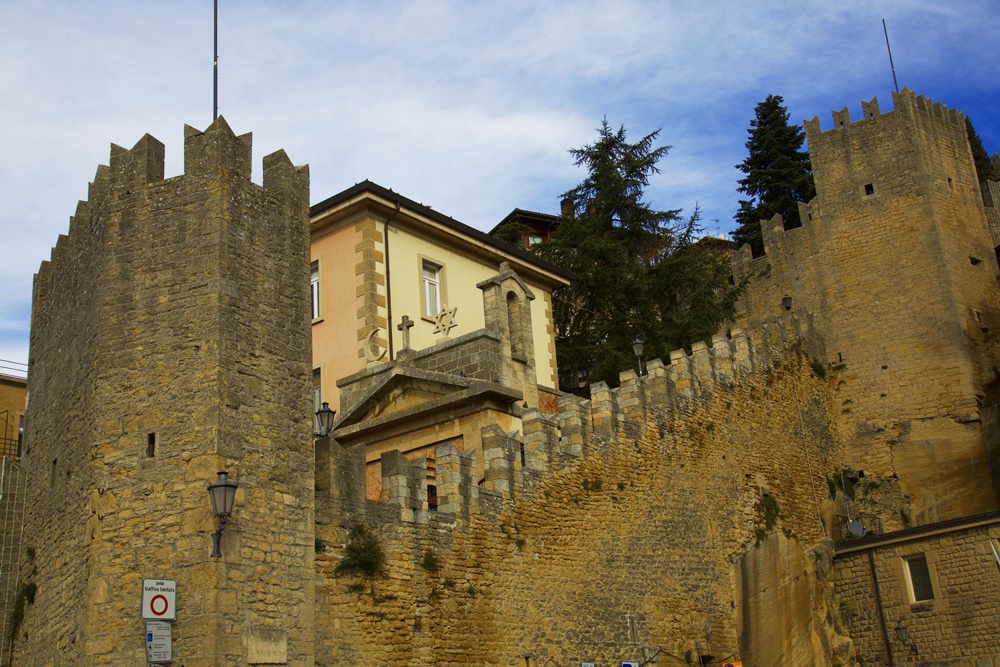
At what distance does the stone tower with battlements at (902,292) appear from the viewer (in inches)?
1163

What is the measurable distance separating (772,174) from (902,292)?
400 inches

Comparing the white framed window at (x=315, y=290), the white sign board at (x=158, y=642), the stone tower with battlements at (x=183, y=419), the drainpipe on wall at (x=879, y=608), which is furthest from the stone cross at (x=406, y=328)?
the drainpipe on wall at (x=879, y=608)

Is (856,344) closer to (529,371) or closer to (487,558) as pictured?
(529,371)

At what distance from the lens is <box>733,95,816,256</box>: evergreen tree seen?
3969cm

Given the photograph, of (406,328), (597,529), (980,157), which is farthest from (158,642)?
(980,157)

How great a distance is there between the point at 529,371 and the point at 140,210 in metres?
8.58

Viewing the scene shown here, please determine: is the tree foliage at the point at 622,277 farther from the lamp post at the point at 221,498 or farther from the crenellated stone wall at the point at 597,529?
the lamp post at the point at 221,498

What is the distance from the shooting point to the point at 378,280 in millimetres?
23719

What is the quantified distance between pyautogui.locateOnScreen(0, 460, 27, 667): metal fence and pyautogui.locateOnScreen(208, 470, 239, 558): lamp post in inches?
177

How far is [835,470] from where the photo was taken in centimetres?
2925

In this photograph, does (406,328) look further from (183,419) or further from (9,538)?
(183,419)

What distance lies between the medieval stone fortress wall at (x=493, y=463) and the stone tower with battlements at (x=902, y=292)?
0.28 feet

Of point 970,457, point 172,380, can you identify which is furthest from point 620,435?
point 970,457

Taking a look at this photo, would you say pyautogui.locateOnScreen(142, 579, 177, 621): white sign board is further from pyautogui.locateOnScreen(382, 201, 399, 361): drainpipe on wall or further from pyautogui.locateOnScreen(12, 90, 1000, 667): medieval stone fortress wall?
pyautogui.locateOnScreen(382, 201, 399, 361): drainpipe on wall
